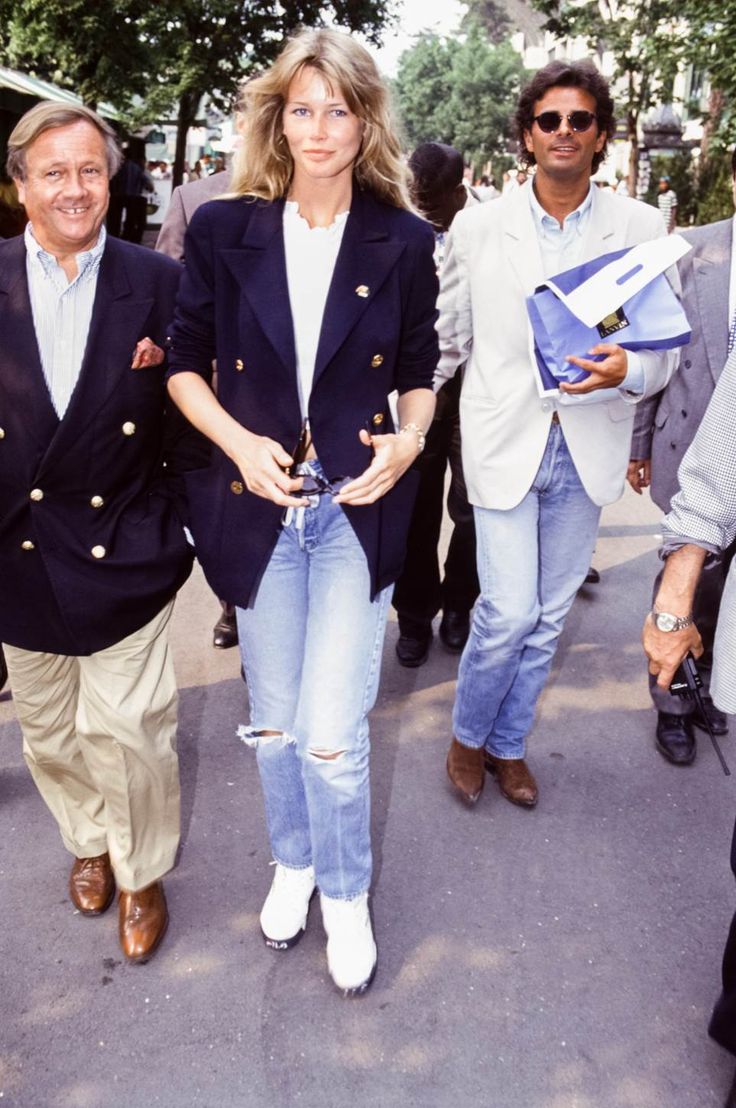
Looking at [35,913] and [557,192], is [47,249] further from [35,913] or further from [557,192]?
[35,913]

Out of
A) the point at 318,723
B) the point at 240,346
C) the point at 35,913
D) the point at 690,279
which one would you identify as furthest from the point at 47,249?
the point at 690,279

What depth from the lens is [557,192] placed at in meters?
3.08

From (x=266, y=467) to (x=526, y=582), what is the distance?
128 cm

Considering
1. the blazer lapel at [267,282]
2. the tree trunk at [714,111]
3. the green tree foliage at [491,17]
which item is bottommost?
the blazer lapel at [267,282]

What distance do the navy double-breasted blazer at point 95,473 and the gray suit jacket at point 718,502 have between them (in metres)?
1.26

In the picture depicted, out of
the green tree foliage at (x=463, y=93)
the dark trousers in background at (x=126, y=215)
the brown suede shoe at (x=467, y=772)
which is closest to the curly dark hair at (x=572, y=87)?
the brown suede shoe at (x=467, y=772)

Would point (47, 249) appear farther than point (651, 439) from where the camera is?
No

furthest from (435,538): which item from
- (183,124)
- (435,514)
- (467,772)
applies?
(183,124)

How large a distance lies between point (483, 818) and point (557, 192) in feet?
6.90

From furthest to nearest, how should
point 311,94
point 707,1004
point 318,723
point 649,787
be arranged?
1. point 649,787
2. point 707,1004
3. point 318,723
4. point 311,94

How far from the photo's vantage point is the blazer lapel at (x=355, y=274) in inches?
90.1

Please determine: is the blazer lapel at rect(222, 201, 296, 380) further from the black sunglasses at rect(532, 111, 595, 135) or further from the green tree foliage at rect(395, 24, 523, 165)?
the green tree foliage at rect(395, 24, 523, 165)

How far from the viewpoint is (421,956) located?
286 cm

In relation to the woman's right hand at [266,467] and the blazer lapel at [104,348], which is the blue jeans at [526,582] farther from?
the blazer lapel at [104,348]
